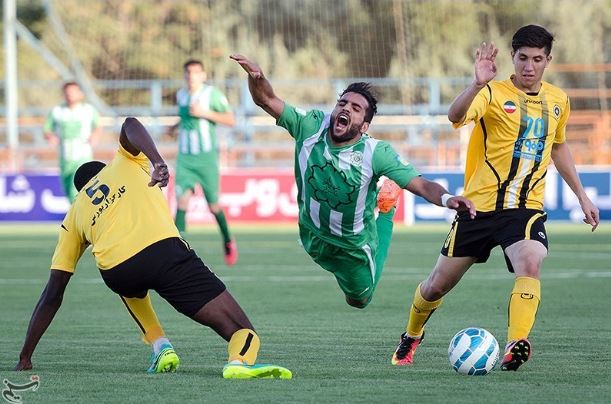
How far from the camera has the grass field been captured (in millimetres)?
6316

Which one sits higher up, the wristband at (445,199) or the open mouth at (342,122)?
the open mouth at (342,122)

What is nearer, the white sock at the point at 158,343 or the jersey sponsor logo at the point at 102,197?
the jersey sponsor logo at the point at 102,197

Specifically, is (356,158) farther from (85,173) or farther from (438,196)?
(85,173)

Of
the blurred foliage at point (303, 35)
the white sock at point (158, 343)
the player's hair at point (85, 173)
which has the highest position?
the blurred foliage at point (303, 35)

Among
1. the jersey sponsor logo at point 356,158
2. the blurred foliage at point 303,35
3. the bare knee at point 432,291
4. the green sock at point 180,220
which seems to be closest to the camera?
the jersey sponsor logo at point 356,158

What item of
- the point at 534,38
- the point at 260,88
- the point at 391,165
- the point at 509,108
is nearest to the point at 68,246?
the point at 260,88

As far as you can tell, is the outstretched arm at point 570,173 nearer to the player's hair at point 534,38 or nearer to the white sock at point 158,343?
the player's hair at point 534,38

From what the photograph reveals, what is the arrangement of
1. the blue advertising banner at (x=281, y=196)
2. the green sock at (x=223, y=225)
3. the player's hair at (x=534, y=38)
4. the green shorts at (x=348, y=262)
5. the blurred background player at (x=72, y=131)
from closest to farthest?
the player's hair at (x=534, y=38)
the green shorts at (x=348, y=262)
the green sock at (x=223, y=225)
the blurred background player at (x=72, y=131)
the blue advertising banner at (x=281, y=196)

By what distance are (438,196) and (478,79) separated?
87cm

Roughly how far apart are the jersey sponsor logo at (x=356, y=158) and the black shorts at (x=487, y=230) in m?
0.79

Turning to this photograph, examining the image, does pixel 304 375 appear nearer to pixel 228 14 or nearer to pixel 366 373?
pixel 366 373

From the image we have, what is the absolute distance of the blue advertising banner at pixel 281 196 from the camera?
25.4 metres

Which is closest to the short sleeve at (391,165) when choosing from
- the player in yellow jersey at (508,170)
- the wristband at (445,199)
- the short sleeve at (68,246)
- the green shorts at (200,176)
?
the wristband at (445,199)

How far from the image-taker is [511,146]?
7.70 metres
